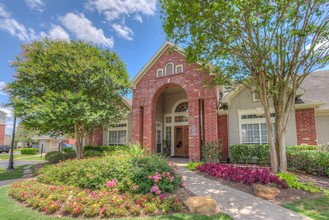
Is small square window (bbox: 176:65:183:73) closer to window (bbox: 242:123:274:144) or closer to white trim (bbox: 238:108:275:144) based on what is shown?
white trim (bbox: 238:108:275:144)

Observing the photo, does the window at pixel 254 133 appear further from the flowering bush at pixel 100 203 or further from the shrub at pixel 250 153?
the flowering bush at pixel 100 203

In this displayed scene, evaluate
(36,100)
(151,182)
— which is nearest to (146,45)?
(36,100)

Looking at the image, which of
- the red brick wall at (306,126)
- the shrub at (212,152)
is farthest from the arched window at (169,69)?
the red brick wall at (306,126)

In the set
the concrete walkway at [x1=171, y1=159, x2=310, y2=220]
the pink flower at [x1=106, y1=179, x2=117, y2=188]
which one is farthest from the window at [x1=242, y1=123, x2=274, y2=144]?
the pink flower at [x1=106, y1=179, x2=117, y2=188]

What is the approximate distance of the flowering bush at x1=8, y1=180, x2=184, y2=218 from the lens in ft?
14.5

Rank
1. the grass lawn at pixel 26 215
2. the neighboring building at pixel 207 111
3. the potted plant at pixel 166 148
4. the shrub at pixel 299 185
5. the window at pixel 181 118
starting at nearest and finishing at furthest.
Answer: the grass lawn at pixel 26 215
the shrub at pixel 299 185
the neighboring building at pixel 207 111
the window at pixel 181 118
the potted plant at pixel 166 148

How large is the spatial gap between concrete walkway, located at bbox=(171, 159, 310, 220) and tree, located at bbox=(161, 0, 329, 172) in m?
2.79

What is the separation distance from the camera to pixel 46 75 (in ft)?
33.9

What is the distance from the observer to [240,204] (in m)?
4.97

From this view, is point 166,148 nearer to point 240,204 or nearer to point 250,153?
point 250,153

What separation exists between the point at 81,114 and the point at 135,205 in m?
7.06

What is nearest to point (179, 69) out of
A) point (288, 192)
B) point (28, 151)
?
point (288, 192)

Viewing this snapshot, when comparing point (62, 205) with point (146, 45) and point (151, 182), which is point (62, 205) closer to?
point (151, 182)

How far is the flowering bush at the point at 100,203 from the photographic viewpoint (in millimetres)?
4414
